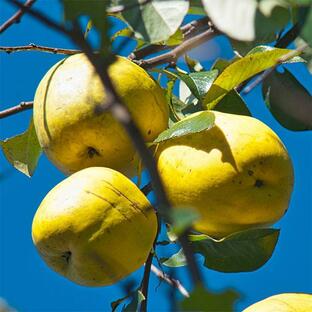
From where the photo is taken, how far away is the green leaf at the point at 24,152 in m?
1.64

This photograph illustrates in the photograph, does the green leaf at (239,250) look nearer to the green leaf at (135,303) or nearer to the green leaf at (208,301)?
the green leaf at (135,303)

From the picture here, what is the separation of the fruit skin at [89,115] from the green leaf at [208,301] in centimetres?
75

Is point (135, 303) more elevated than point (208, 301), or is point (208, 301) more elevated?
point (208, 301)

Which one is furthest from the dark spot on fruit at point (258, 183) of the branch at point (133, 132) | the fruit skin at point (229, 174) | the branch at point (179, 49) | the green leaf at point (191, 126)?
the branch at point (133, 132)

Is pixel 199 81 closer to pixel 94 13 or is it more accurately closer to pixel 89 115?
pixel 89 115

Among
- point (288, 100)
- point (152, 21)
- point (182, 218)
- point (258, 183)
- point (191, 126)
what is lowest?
point (288, 100)

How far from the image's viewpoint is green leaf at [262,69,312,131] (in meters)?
1.68

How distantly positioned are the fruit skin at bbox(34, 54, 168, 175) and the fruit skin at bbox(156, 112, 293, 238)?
0.07 meters

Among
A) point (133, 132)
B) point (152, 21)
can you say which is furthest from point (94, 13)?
point (152, 21)

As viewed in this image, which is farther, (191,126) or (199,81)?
(199,81)

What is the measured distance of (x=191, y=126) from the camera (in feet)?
4.18

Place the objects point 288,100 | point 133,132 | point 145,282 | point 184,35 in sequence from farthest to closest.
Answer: point 288,100
point 184,35
point 145,282
point 133,132

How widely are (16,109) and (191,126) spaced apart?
0.44 metres

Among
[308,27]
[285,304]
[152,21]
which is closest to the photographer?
[308,27]
